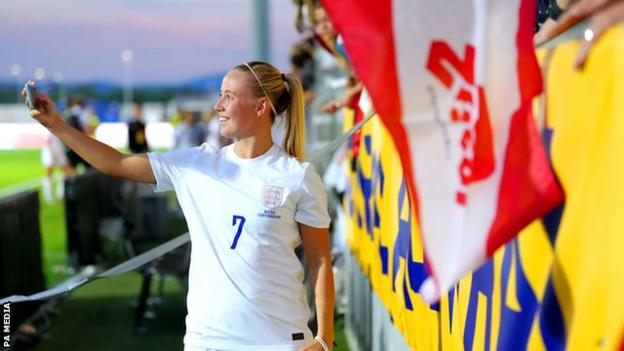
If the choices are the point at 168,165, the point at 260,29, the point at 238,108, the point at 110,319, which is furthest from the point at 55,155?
the point at 238,108

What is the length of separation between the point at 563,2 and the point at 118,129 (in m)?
45.8

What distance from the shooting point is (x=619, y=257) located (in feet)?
4.73

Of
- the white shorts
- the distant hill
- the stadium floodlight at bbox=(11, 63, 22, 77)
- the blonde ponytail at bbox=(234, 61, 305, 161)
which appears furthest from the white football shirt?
the stadium floodlight at bbox=(11, 63, 22, 77)

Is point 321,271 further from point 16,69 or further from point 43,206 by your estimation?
point 16,69

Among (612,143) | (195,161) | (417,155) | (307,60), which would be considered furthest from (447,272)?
(307,60)

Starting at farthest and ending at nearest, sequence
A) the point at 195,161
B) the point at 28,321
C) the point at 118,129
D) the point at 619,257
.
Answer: the point at 118,129
the point at 28,321
the point at 195,161
the point at 619,257

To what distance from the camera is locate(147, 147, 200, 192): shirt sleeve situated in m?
2.96

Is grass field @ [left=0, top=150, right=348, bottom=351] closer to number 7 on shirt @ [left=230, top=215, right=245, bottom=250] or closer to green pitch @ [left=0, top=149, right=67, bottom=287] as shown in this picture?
green pitch @ [left=0, top=149, right=67, bottom=287]

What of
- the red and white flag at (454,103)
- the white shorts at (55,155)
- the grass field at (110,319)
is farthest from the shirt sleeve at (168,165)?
the white shorts at (55,155)

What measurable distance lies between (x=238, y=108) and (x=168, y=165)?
29 cm

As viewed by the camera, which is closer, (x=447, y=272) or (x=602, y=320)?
(x=602, y=320)

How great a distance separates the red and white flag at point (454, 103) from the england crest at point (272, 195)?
1.11m

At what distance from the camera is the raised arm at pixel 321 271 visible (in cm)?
288

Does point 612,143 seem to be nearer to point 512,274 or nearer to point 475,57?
point 475,57
